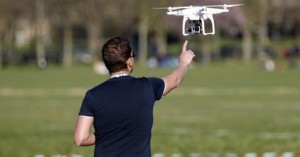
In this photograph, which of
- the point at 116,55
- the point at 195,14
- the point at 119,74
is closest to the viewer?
the point at 195,14

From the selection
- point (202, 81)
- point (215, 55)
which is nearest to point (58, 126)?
point (202, 81)

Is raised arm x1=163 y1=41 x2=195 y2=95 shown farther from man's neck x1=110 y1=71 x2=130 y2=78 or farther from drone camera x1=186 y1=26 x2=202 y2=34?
drone camera x1=186 y1=26 x2=202 y2=34

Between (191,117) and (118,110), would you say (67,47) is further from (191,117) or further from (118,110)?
(118,110)

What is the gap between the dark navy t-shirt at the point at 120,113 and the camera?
327 inches

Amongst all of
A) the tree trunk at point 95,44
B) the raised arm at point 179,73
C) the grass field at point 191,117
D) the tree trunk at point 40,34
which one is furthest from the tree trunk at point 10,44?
the raised arm at point 179,73

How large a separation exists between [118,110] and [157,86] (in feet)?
1.45

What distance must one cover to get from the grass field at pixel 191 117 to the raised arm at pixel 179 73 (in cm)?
1064

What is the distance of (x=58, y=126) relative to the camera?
3088 centimetres

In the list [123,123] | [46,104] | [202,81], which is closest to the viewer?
[123,123]

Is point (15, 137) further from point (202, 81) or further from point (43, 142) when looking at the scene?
point (202, 81)

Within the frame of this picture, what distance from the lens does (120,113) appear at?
8.32m

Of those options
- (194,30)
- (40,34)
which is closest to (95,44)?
(40,34)

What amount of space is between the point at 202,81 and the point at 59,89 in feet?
38.2

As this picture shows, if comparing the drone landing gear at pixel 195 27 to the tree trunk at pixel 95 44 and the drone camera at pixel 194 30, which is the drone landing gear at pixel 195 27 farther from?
the tree trunk at pixel 95 44
